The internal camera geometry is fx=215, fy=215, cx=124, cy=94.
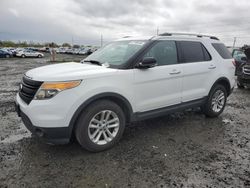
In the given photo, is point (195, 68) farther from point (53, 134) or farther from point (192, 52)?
point (53, 134)

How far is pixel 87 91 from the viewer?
10.3 ft

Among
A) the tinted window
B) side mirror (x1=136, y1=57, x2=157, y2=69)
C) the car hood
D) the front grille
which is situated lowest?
the front grille

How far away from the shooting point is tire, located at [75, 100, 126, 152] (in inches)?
127

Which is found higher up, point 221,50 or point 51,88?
point 221,50

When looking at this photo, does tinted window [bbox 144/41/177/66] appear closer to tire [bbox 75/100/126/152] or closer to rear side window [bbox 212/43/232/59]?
tire [bbox 75/100/126/152]

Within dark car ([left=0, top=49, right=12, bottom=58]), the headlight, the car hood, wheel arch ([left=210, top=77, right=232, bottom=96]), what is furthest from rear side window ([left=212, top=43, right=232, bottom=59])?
dark car ([left=0, top=49, right=12, bottom=58])

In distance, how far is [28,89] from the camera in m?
3.23

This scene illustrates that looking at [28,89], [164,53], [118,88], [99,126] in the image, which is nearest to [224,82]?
[164,53]

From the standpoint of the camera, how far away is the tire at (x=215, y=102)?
198 inches

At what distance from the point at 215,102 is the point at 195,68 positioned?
127 cm

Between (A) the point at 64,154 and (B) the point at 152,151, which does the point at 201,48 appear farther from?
(A) the point at 64,154

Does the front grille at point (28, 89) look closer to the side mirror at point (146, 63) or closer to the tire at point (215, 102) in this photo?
the side mirror at point (146, 63)

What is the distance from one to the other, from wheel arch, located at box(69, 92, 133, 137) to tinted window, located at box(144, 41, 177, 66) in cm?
95

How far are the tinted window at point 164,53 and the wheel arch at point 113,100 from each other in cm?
95
